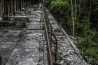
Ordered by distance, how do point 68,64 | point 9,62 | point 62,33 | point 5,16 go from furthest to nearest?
point 5,16
point 62,33
point 68,64
point 9,62

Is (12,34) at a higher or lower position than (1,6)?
lower

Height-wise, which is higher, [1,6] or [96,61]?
[1,6]

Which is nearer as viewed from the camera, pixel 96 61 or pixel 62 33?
pixel 96 61

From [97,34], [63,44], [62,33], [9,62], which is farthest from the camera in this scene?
[97,34]

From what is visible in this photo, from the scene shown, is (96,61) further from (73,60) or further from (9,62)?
(9,62)

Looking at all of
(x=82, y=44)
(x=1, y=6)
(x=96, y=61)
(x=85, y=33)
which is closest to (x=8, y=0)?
(x=1, y=6)

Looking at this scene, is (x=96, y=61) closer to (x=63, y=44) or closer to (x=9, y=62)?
(x=63, y=44)

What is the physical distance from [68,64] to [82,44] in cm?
404

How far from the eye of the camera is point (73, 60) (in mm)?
9133

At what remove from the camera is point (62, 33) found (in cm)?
1486

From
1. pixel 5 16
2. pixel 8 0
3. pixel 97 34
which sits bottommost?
pixel 97 34

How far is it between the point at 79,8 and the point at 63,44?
26.3 feet

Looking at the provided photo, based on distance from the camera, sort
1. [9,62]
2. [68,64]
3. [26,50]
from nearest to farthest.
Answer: [9,62] → [68,64] → [26,50]

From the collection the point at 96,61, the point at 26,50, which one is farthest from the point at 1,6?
the point at 96,61
